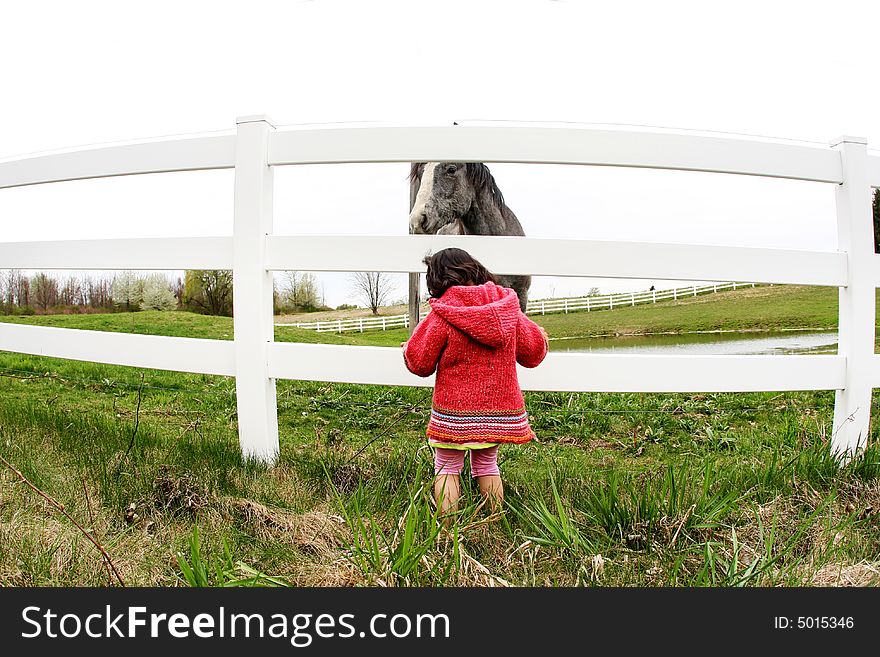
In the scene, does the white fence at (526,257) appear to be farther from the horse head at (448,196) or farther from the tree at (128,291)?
the tree at (128,291)

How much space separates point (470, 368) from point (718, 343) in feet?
18.3

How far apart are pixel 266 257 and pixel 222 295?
3.59 m

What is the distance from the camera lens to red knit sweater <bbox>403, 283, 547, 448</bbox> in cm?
260

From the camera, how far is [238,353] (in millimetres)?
3240

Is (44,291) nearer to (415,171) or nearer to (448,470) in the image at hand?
(415,171)

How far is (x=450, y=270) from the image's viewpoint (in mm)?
2670

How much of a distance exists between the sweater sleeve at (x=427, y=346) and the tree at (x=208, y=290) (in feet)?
13.8

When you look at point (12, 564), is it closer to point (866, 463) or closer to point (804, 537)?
point (804, 537)

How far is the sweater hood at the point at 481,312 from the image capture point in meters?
2.55

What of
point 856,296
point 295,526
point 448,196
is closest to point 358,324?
point 448,196

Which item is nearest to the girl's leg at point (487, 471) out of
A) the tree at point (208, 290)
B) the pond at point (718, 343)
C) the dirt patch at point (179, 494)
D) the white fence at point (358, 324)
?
the dirt patch at point (179, 494)

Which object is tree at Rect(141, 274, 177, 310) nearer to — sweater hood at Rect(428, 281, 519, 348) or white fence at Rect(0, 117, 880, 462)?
white fence at Rect(0, 117, 880, 462)

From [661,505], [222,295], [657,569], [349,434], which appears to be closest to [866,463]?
[661,505]

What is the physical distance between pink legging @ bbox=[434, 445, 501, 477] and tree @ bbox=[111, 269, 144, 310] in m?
6.32
